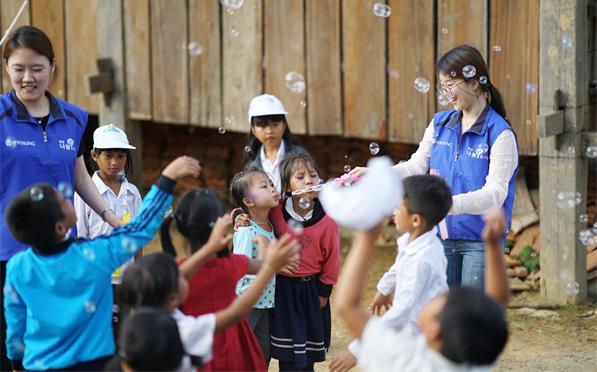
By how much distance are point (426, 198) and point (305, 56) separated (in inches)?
141

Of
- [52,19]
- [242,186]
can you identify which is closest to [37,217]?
[242,186]

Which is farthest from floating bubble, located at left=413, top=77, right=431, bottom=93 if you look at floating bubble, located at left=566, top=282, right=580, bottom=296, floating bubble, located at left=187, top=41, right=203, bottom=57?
floating bubble, located at left=187, top=41, right=203, bottom=57

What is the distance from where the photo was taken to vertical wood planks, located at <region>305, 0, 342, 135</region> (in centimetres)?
692

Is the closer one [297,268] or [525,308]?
[297,268]

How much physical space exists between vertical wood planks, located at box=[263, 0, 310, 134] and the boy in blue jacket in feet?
12.4

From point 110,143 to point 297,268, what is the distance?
3.64ft

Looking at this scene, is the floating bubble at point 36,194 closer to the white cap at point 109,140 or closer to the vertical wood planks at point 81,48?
the white cap at point 109,140

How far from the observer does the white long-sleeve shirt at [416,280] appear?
3.51 meters

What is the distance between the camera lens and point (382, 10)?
6598mm

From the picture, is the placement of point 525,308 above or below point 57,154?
below

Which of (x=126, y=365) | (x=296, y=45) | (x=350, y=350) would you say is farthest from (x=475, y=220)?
(x=296, y=45)

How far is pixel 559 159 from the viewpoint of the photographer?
6207mm

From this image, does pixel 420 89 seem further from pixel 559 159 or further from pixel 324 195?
pixel 324 195

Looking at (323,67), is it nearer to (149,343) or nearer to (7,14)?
(7,14)
